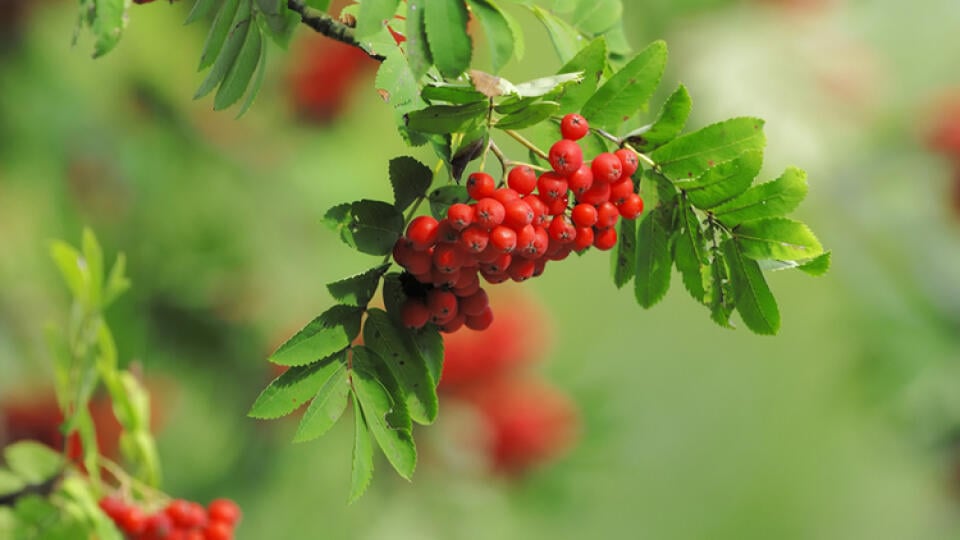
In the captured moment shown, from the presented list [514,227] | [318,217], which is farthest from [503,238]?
[318,217]

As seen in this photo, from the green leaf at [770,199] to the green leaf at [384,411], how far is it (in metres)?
0.15

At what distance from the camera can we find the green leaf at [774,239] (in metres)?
0.45

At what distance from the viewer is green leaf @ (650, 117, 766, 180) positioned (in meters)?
0.47

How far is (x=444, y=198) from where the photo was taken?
44 cm

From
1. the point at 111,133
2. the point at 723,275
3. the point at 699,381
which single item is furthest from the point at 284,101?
the point at 699,381

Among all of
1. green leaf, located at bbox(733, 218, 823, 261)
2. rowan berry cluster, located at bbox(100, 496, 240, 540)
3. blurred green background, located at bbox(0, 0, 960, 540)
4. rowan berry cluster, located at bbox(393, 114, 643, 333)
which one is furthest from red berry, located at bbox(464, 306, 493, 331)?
blurred green background, located at bbox(0, 0, 960, 540)

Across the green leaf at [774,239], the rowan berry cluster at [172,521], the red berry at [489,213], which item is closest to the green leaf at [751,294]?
the green leaf at [774,239]

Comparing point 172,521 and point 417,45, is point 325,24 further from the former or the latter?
point 172,521

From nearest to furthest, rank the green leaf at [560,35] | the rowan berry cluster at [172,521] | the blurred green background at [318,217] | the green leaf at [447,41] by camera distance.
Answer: the green leaf at [447,41], the green leaf at [560,35], the rowan berry cluster at [172,521], the blurred green background at [318,217]

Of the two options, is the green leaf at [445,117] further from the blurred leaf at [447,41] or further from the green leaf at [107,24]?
the green leaf at [107,24]

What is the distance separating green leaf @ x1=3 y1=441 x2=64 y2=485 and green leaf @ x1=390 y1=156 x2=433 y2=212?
306 millimetres

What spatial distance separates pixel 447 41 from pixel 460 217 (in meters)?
0.07

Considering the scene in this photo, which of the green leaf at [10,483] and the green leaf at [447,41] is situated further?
the green leaf at [10,483]

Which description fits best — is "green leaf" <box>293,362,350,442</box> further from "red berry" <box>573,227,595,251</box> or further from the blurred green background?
the blurred green background
